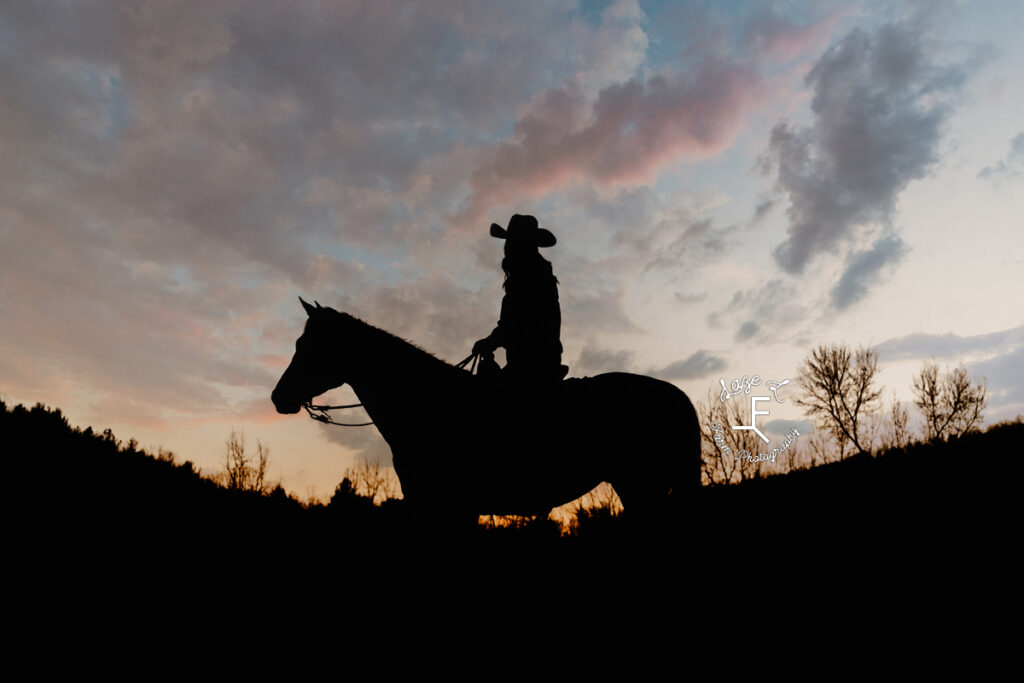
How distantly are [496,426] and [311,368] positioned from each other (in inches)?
101

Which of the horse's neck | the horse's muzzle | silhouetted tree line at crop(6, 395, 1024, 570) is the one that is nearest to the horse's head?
the horse's muzzle

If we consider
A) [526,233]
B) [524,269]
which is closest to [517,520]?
[524,269]

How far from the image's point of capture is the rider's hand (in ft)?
21.3

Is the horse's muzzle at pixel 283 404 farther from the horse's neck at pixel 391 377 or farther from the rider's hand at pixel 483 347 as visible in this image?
the rider's hand at pixel 483 347

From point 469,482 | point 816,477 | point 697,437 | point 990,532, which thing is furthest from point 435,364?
point 816,477

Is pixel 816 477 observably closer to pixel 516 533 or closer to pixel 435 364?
pixel 516 533

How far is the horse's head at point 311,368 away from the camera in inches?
259

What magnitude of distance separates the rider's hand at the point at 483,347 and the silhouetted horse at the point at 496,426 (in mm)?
340

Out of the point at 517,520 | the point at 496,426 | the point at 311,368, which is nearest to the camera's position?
Result: the point at 496,426

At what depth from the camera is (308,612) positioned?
209 inches

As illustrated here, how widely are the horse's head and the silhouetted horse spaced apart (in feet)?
0.04

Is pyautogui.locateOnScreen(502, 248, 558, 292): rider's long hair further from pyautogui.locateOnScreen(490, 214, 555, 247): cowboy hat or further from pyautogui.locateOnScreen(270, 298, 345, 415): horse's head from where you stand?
pyautogui.locateOnScreen(270, 298, 345, 415): horse's head

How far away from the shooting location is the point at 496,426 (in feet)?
19.9

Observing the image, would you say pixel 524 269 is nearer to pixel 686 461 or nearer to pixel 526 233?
pixel 526 233
